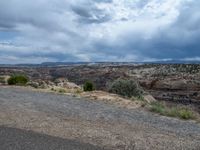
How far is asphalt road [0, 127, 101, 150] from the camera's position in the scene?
1104 cm

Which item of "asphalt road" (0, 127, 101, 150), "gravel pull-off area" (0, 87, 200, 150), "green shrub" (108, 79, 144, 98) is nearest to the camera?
"asphalt road" (0, 127, 101, 150)

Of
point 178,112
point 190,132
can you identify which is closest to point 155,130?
point 190,132

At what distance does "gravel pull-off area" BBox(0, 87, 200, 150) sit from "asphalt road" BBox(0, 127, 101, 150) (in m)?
0.54

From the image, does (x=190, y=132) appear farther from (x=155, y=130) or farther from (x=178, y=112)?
(x=178, y=112)

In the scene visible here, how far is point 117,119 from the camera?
17875mm

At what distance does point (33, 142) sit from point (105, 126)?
13.9ft

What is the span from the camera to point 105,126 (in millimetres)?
15523

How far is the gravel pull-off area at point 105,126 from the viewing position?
1258cm

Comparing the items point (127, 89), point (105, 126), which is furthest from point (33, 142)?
point (127, 89)

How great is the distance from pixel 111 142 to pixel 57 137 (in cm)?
159

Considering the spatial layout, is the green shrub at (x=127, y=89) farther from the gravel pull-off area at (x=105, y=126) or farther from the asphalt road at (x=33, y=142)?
the asphalt road at (x=33, y=142)

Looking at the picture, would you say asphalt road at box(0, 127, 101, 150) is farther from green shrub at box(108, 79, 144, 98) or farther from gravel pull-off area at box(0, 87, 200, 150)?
green shrub at box(108, 79, 144, 98)

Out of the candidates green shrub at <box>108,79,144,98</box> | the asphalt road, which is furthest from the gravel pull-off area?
green shrub at <box>108,79,144,98</box>

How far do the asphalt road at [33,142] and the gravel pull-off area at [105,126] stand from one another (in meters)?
0.54
